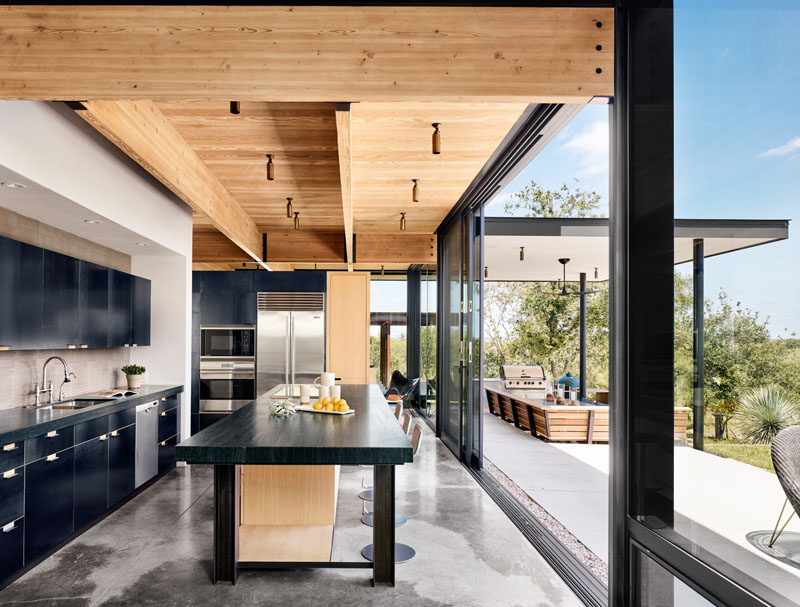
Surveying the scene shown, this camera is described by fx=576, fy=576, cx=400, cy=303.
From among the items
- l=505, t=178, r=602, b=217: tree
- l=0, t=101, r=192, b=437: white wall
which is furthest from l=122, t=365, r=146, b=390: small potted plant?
l=505, t=178, r=602, b=217: tree

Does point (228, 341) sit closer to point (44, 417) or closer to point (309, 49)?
point (44, 417)

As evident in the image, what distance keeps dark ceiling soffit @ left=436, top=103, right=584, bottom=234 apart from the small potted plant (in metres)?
3.66

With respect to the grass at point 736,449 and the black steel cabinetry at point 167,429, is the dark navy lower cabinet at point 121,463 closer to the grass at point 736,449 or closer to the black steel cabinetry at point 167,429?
the black steel cabinetry at point 167,429

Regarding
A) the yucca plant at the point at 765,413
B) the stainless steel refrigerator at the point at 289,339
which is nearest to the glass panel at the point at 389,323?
the stainless steel refrigerator at the point at 289,339

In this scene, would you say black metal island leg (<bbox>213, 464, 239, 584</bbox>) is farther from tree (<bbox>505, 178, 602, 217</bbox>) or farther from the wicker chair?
tree (<bbox>505, 178, 602, 217</bbox>)

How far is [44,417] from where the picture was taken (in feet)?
12.0

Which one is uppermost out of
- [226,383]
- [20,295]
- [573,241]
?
[573,241]

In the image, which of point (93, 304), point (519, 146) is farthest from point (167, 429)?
point (519, 146)

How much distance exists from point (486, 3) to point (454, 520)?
3361 millimetres

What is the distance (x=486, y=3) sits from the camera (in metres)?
2.52

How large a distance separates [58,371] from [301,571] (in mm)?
2840

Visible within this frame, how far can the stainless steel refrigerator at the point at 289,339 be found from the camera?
7586 mm

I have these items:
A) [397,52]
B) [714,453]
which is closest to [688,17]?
[397,52]

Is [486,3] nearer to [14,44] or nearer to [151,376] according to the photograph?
[14,44]
